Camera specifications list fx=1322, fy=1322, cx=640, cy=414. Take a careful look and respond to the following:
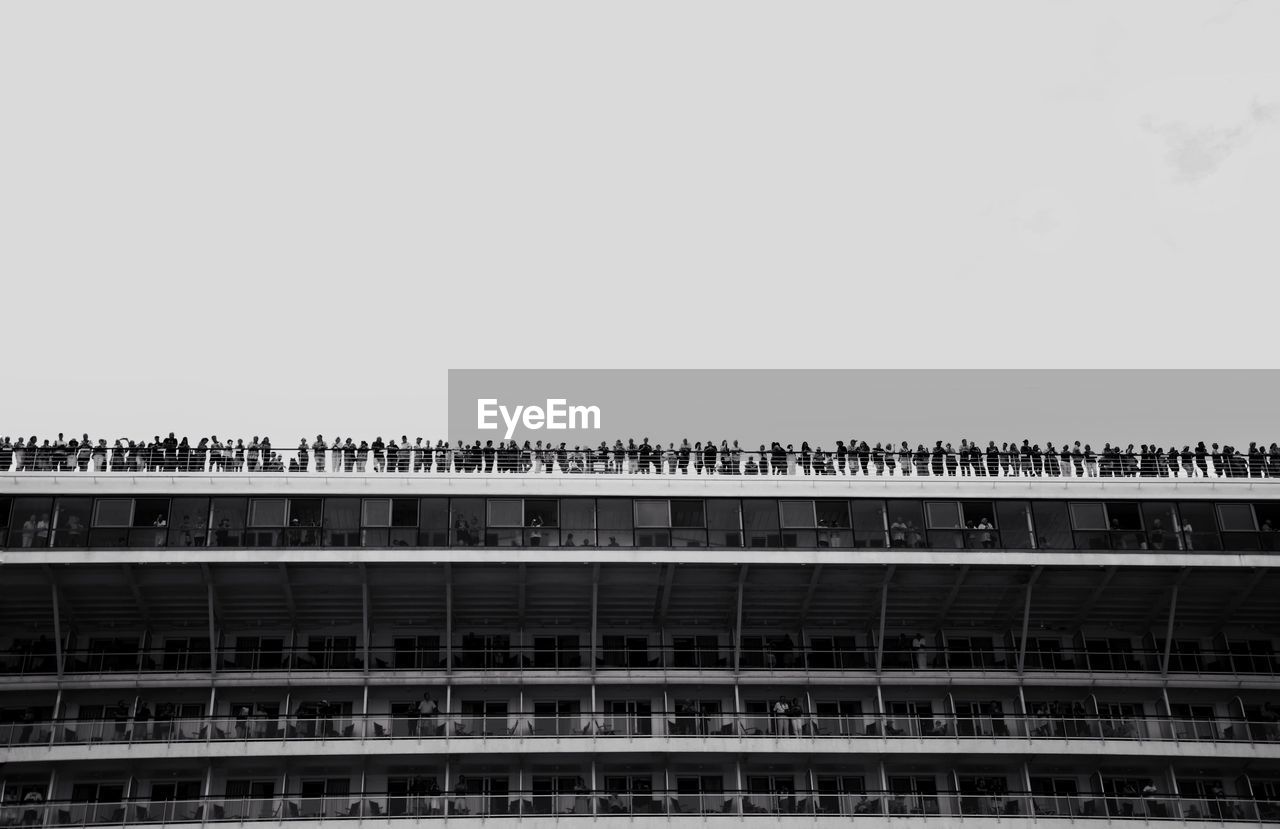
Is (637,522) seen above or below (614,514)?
A: below

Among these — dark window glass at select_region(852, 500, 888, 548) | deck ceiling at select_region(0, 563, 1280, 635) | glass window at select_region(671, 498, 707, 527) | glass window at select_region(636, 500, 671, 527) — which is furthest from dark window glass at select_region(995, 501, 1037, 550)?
glass window at select_region(636, 500, 671, 527)

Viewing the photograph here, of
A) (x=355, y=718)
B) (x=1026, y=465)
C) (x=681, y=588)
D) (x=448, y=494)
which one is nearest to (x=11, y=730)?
(x=355, y=718)

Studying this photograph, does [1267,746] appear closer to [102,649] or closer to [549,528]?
[549,528]

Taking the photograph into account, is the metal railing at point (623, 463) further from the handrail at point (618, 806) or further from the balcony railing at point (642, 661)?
the handrail at point (618, 806)

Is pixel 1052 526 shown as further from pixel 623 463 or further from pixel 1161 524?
pixel 623 463

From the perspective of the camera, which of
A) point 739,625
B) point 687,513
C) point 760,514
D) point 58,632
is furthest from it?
point 760,514

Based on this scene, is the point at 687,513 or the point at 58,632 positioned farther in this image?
the point at 687,513

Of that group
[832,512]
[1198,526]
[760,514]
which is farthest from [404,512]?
[1198,526]

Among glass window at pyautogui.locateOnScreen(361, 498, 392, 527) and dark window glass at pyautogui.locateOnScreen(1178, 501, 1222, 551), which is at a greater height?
glass window at pyautogui.locateOnScreen(361, 498, 392, 527)

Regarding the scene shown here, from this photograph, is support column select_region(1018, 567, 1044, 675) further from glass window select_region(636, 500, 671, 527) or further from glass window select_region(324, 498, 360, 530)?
glass window select_region(324, 498, 360, 530)
